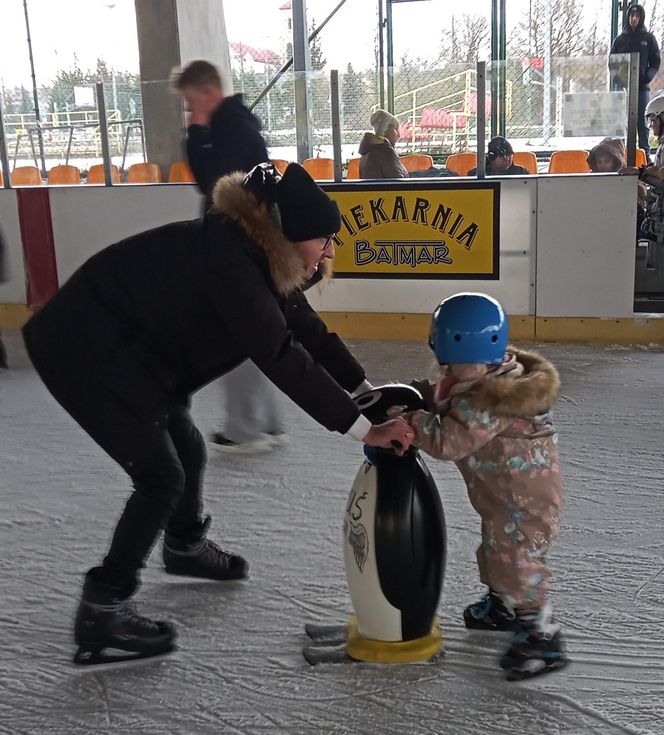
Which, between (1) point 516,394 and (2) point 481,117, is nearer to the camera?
(1) point 516,394

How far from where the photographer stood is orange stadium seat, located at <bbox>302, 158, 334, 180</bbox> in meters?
6.52

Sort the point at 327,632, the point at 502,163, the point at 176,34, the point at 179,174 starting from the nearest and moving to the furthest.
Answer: the point at 327,632 → the point at 502,163 → the point at 179,174 → the point at 176,34

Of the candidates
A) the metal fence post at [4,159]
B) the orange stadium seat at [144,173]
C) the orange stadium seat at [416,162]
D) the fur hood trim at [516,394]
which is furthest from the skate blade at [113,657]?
the metal fence post at [4,159]

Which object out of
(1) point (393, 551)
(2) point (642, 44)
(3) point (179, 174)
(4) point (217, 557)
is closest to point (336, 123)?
(3) point (179, 174)

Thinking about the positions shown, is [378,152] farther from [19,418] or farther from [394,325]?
[19,418]

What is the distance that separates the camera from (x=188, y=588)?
293 cm

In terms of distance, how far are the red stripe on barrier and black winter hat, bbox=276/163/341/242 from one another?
210 inches

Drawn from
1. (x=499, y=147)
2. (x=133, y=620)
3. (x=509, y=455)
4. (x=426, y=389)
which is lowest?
(x=133, y=620)

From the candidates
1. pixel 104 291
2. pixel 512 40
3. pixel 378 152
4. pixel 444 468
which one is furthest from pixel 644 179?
pixel 512 40

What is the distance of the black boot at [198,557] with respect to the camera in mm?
2920

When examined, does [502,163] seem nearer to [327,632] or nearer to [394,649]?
[327,632]

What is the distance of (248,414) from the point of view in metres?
4.26

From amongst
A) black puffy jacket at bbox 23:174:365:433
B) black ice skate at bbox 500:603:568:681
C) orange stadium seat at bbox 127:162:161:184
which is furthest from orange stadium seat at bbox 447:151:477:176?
black ice skate at bbox 500:603:568:681

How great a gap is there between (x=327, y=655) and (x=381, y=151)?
4563 millimetres
